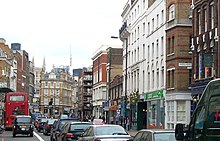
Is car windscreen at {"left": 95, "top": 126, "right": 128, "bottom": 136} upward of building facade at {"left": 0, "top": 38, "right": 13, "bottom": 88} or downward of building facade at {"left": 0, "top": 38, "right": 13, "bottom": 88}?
downward

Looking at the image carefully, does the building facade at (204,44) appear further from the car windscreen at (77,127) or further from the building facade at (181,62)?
the car windscreen at (77,127)

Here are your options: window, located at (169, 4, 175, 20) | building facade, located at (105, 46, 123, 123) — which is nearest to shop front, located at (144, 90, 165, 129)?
window, located at (169, 4, 175, 20)

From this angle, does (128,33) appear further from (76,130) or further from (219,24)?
(76,130)

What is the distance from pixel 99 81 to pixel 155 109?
54.5 meters

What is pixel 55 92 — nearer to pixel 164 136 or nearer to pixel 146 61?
pixel 146 61

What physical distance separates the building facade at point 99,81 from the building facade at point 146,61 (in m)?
31.1

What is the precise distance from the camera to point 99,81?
355ft

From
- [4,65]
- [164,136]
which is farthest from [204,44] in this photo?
[4,65]

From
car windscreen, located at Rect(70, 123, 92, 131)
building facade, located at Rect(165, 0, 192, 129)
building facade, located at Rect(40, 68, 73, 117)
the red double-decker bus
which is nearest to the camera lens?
car windscreen, located at Rect(70, 123, 92, 131)

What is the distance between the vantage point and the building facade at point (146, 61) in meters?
51.5

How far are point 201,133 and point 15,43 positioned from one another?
15287 centimetres

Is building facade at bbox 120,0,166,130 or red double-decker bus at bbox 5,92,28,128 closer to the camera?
building facade at bbox 120,0,166,130

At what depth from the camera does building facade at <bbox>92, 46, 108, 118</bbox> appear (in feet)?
343

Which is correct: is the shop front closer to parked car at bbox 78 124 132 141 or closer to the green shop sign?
the green shop sign
